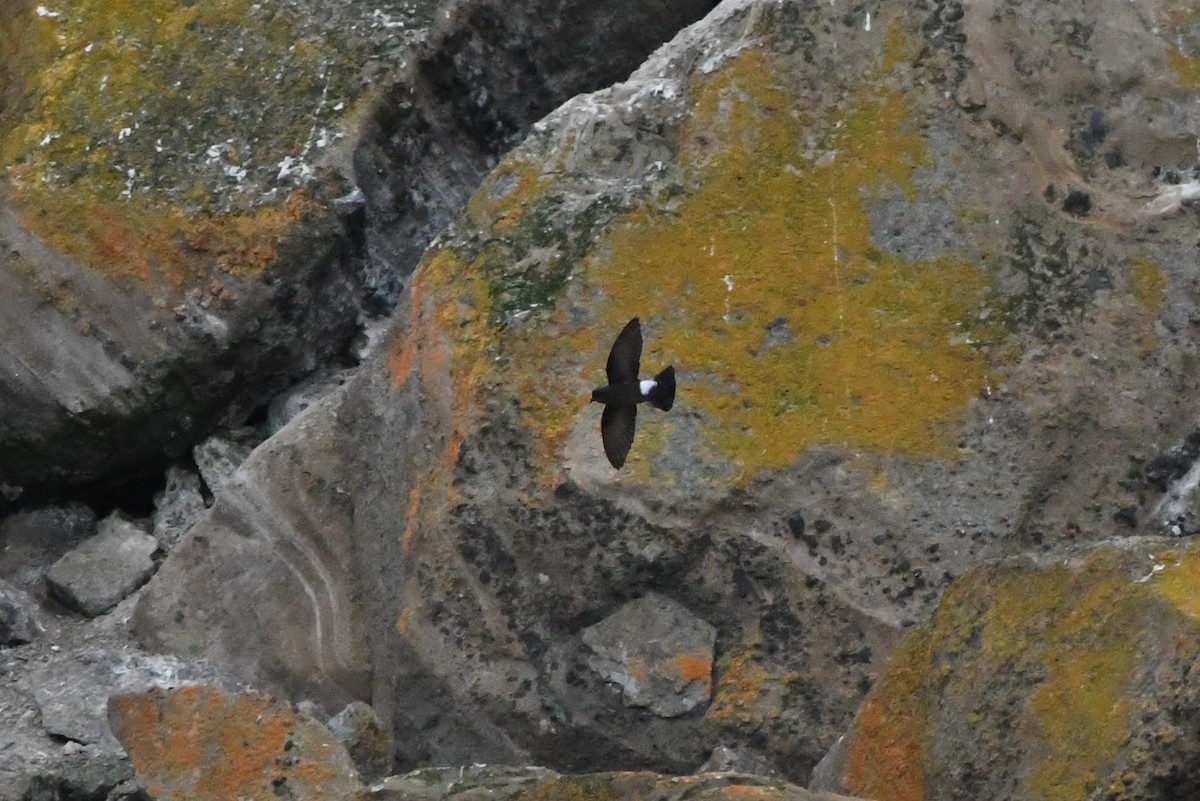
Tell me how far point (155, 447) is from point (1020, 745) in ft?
14.9

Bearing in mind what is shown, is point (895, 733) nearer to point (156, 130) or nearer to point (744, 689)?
point (744, 689)

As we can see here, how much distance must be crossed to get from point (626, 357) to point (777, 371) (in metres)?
0.65

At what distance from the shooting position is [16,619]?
834cm

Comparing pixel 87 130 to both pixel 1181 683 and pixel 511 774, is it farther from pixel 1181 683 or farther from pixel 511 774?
pixel 1181 683

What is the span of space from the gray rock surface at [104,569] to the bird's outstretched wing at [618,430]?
2.46 metres

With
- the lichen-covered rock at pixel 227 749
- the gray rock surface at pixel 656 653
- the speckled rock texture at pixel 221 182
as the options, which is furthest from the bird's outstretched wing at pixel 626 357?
the speckled rock texture at pixel 221 182

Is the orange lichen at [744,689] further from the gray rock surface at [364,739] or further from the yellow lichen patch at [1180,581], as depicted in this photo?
the yellow lichen patch at [1180,581]

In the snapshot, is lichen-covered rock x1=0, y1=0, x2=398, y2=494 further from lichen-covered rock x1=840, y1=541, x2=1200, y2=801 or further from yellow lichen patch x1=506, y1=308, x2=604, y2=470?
lichen-covered rock x1=840, y1=541, x2=1200, y2=801

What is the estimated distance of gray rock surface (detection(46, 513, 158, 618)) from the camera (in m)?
8.67

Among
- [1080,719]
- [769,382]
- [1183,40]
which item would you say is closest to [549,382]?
[769,382]

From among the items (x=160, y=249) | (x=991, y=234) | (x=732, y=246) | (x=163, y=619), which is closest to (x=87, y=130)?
(x=160, y=249)

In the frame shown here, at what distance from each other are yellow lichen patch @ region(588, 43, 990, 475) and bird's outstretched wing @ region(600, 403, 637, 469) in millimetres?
378

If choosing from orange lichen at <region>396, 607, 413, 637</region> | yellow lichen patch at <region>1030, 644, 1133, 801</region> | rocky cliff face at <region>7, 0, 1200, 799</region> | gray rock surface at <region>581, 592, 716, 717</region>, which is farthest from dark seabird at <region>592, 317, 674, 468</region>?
yellow lichen patch at <region>1030, 644, 1133, 801</region>

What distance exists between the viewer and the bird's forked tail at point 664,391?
22.9ft
